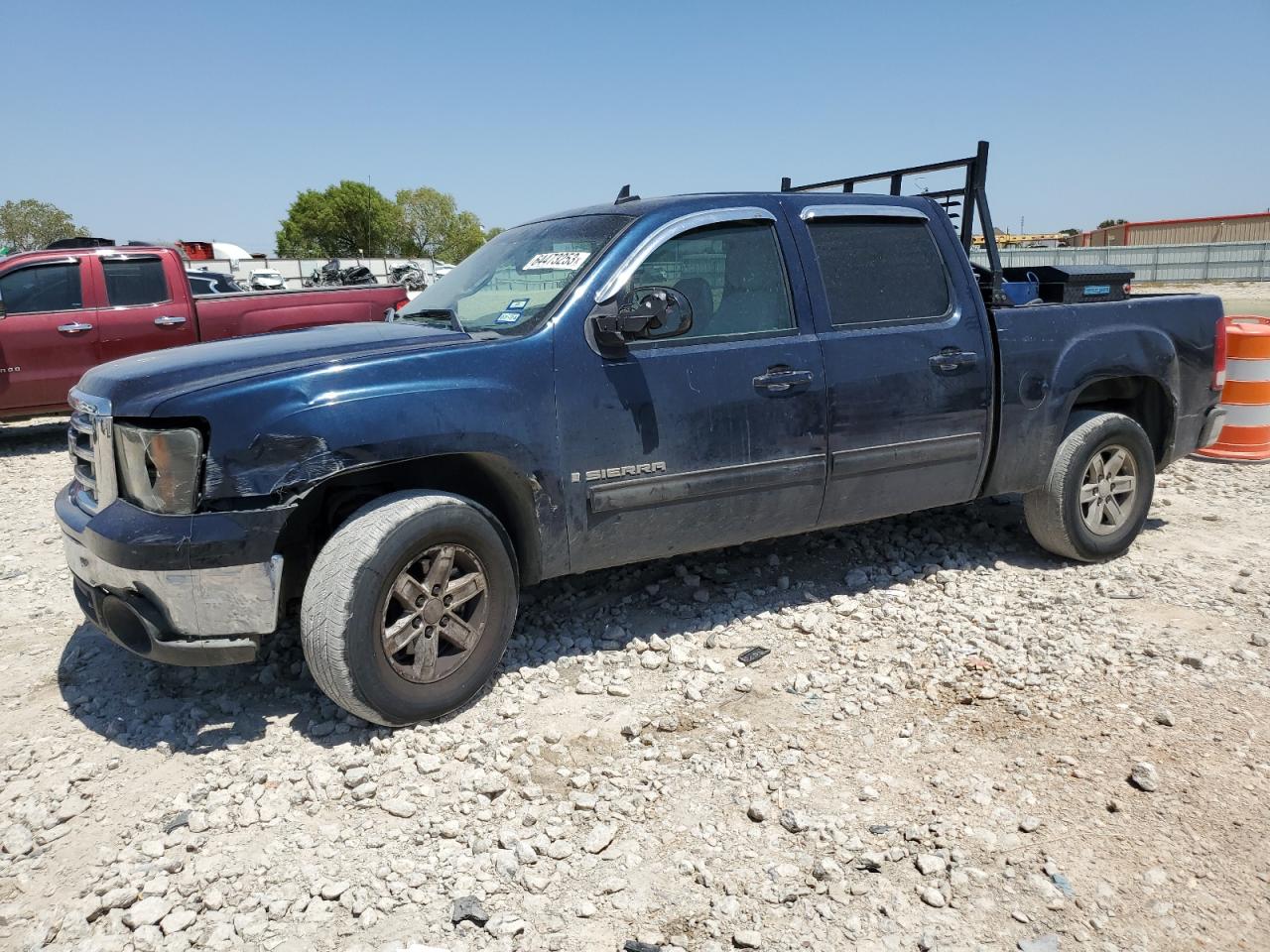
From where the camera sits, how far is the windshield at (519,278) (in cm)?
372

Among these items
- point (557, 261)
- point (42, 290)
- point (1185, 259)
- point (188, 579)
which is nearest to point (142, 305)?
point (42, 290)

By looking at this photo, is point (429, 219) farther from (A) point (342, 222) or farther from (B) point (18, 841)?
(B) point (18, 841)

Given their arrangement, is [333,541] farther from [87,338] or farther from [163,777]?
[87,338]

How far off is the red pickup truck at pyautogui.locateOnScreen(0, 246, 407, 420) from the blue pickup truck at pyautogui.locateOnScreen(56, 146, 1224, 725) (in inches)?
204

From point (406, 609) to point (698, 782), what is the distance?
1.18 metres

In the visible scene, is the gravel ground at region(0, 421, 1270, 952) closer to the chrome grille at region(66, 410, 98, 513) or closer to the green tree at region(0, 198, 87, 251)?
the chrome grille at region(66, 410, 98, 513)

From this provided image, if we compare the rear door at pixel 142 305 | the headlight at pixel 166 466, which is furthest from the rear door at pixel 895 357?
the rear door at pixel 142 305

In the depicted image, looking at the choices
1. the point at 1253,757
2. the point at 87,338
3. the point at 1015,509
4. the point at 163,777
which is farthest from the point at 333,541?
the point at 87,338

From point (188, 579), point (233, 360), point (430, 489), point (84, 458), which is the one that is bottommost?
point (188, 579)

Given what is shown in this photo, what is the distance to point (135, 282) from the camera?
9.16 m

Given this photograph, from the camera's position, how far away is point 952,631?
13.8 ft

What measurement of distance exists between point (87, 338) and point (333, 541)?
7.26 metres

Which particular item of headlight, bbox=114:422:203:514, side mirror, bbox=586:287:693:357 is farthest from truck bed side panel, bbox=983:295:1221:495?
headlight, bbox=114:422:203:514

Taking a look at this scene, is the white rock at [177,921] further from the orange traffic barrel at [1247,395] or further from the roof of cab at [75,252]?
the roof of cab at [75,252]
